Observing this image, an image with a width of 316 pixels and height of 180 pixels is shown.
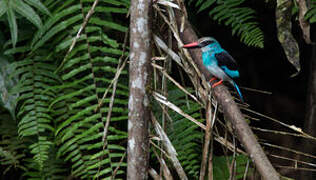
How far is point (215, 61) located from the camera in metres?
1.76

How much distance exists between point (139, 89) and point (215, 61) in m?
0.45

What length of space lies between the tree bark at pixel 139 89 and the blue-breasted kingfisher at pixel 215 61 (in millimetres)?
242

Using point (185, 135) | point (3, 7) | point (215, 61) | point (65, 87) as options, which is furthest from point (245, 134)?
point (3, 7)

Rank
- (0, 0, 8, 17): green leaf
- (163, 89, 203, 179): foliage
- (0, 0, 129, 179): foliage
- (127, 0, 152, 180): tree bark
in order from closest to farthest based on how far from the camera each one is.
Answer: (127, 0, 152, 180): tree bark < (0, 0, 8, 17): green leaf < (0, 0, 129, 179): foliage < (163, 89, 203, 179): foliage

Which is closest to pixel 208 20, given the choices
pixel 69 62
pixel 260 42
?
pixel 260 42

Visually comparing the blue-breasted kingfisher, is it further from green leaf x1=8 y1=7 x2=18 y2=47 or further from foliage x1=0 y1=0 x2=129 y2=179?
green leaf x1=8 y1=7 x2=18 y2=47

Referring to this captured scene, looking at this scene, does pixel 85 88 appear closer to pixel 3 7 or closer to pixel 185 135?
pixel 3 7

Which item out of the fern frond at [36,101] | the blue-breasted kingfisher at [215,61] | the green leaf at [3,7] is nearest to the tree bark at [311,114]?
the blue-breasted kingfisher at [215,61]

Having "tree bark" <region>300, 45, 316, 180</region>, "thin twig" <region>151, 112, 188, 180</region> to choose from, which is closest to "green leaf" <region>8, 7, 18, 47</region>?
"thin twig" <region>151, 112, 188, 180</region>

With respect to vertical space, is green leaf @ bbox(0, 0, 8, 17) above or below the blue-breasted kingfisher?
above

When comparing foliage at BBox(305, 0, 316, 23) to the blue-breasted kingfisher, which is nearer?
the blue-breasted kingfisher

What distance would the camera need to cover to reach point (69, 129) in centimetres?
203

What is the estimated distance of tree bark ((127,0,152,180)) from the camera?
1523 millimetres

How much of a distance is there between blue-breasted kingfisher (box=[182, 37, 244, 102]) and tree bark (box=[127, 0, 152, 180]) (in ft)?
0.80
